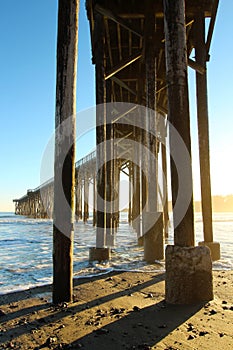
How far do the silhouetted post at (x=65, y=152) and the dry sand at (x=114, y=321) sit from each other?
35 cm

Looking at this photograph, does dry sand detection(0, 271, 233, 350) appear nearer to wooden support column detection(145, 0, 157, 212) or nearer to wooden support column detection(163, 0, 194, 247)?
wooden support column detection(163, 0, 194, 247)

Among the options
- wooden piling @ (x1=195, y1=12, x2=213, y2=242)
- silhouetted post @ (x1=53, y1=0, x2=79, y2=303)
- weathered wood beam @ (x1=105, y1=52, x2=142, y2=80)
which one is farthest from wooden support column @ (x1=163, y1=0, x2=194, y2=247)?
weathered wood beam @ (x1=105, y1=52, x2=142, y2=80)

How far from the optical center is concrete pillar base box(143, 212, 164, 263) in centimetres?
511

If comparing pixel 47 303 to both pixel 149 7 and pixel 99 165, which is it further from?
pixel 149 7

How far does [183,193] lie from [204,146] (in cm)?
A: 284

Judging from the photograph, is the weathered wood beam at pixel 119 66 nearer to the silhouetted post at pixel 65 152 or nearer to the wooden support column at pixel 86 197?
the silhouetted post at pixel 65 152

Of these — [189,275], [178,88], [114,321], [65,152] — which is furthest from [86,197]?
[114,321]

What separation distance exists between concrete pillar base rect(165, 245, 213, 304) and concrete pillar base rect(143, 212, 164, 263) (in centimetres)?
233

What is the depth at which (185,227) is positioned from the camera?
285cm

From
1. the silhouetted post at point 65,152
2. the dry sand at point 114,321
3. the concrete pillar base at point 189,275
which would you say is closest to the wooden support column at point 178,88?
the concrete pillar base at point 189,275

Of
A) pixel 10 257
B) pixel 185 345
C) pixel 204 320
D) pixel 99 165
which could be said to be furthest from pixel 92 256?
pixel 185 345

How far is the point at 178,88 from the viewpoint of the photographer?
2980 millimetres

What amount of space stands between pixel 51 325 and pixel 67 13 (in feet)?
9.33

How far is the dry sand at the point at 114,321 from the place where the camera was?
1.99 meters
